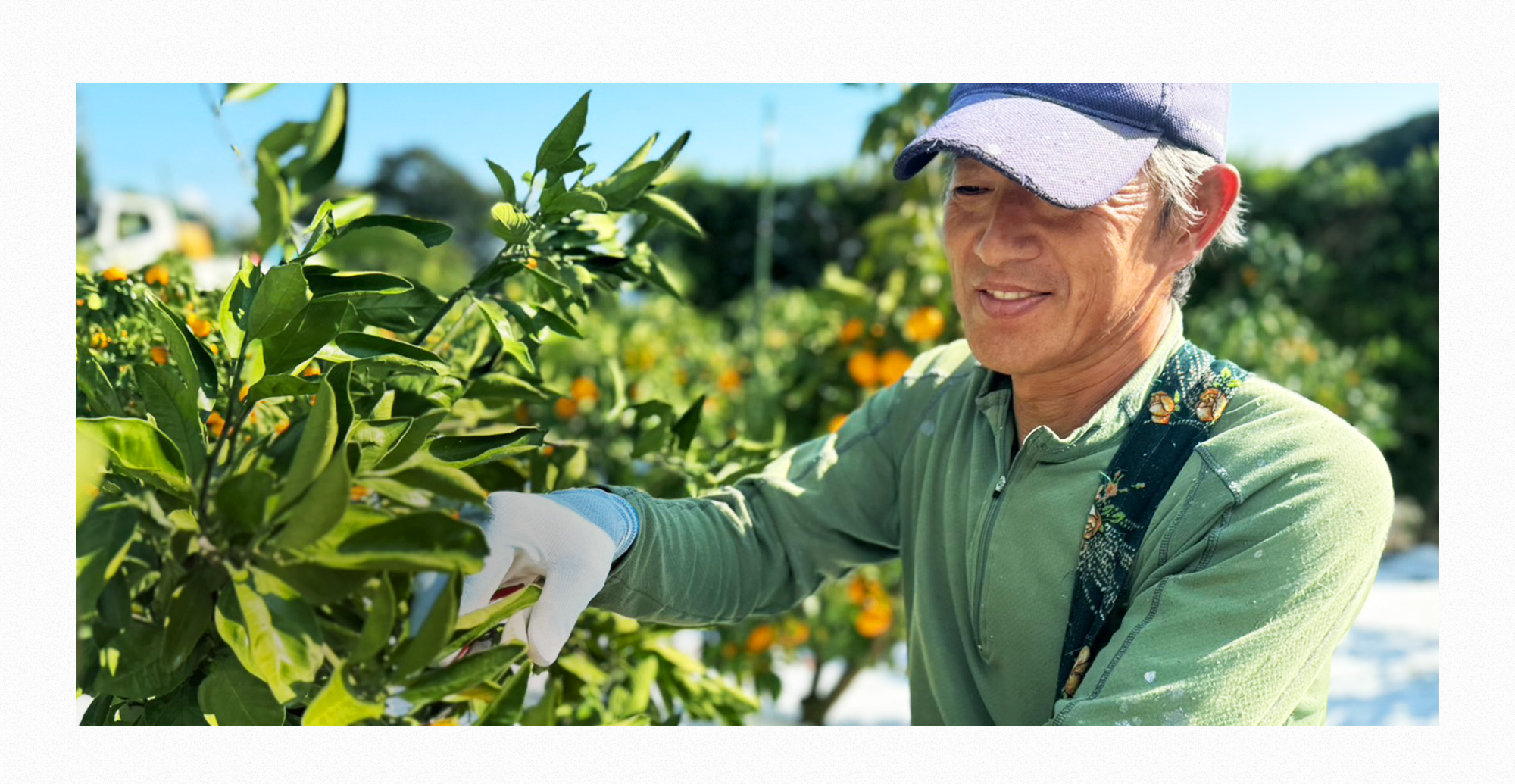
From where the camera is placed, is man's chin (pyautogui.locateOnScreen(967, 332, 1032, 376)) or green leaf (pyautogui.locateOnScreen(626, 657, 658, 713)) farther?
green leaf (pyautogui.locateOnScreen(626, 657, 658, 713))

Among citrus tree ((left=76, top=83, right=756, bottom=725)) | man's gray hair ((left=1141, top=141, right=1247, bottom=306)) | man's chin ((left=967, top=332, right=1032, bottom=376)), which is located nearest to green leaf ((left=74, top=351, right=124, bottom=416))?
citrus tree ((left=76, top=83, right=756, bottom=725))

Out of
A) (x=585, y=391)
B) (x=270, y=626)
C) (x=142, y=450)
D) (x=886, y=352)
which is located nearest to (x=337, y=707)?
(x=270, y=626)

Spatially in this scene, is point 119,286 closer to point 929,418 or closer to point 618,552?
point 618,552

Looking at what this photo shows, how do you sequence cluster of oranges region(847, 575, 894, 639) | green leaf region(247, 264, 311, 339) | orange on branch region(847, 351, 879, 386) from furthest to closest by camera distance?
cluster of oranges region(847, 575, 894, 639), orange on branch region(847, 351, 879, 386), green leaf region(247, 264, 311, 339)

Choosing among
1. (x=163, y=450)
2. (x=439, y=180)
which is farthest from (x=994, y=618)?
(x=439, y=180)

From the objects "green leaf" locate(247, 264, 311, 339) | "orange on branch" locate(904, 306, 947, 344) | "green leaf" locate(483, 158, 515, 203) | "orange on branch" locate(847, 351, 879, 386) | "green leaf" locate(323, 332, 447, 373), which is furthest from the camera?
"orange on branch" locate(847, 351, 879, 386)

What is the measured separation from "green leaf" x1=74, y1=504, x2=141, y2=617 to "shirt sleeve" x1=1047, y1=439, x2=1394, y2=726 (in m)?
0.63

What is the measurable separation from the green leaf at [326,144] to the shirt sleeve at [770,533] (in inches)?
15.2

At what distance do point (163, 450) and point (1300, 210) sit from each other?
19.0 ft

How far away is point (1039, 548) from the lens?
1015 mm

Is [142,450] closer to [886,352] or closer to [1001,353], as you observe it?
[1001,353]

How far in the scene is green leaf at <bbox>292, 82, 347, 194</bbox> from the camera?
945 millimetres

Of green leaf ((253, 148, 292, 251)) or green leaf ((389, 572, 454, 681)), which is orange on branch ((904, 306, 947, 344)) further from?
green leaf ((389, 572, 454, 681))
